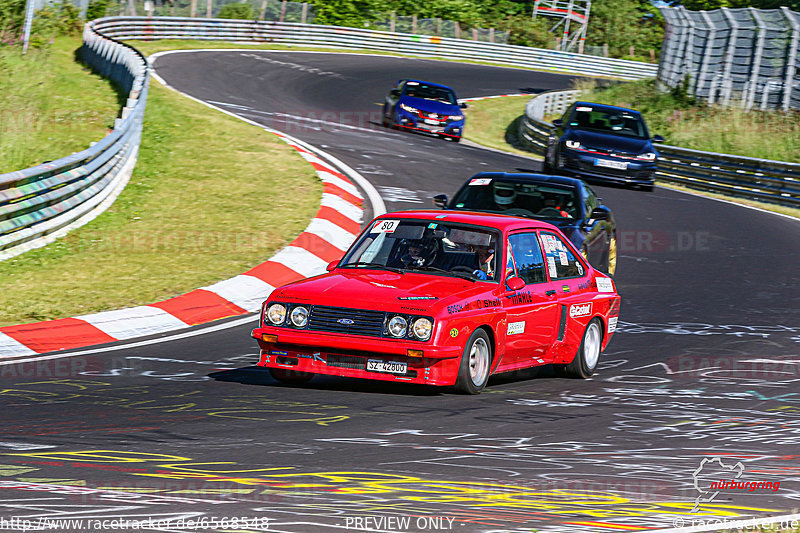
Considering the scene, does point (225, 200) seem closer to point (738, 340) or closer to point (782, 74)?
point (738, 340)

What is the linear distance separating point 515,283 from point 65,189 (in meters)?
6.86

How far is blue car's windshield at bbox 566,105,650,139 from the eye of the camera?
76.6 ft

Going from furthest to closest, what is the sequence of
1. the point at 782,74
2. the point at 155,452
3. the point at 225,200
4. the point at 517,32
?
the point at 517,32 → the point at 782,74 → the point at 225,200 → the point at 155,452

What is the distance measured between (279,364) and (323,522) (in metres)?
3.56

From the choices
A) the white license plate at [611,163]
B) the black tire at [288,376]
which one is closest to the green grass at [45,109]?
the black tire at [288,376]

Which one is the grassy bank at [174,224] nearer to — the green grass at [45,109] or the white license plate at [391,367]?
the green grass at [45,109]

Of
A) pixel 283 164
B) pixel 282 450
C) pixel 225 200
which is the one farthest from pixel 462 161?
pixel 282 450

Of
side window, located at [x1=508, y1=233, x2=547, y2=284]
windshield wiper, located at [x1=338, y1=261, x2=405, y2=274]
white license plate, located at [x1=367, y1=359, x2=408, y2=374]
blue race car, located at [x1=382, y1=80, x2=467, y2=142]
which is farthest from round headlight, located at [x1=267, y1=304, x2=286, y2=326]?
blue race car, located at [x1=382, y1=80, x2=467, y2=142]

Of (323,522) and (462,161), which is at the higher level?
(323,522)

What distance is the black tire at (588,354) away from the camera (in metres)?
9.71

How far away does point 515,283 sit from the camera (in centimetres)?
912

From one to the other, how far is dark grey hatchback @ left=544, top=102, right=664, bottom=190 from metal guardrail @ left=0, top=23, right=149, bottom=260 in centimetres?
855

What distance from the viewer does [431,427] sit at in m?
7.21

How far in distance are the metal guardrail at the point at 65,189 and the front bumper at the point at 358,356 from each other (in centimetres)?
538
